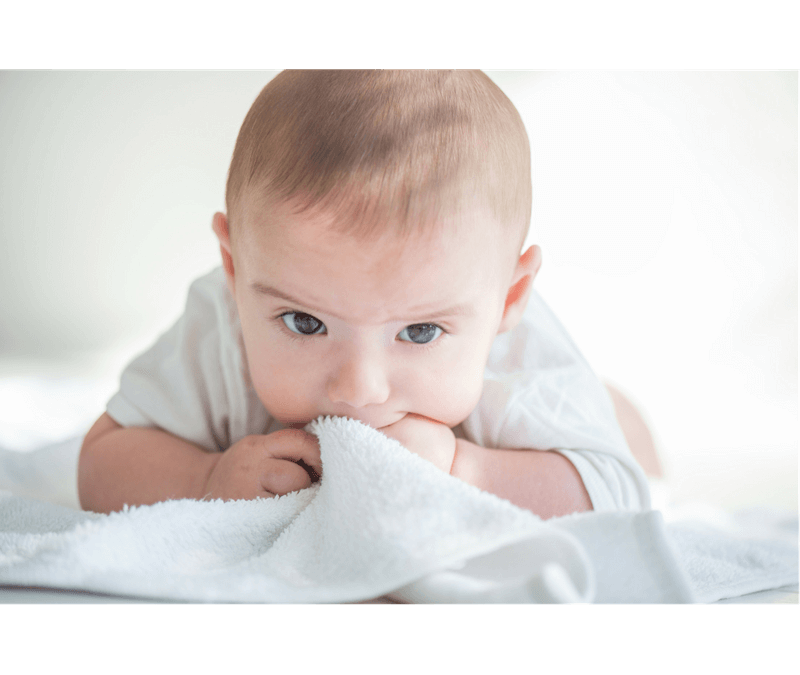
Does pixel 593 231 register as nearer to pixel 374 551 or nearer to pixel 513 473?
pixel 513 473

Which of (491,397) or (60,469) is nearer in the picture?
(491,397)

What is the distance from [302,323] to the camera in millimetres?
654

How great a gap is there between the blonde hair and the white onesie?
0.77 ft

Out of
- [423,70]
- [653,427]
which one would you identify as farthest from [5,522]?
[653,427]

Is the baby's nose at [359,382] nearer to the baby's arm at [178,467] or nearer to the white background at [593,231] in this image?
the baby's arm at [178,467]

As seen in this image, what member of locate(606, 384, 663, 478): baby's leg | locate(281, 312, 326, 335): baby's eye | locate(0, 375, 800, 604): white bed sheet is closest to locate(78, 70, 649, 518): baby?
locate(281, 312, 326, 335): baby's eye

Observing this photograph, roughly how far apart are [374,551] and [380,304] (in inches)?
8.1

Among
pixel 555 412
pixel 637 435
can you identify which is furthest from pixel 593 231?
pixel 555 412

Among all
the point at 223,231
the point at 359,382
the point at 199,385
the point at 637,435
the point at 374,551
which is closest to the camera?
the point at 374,551

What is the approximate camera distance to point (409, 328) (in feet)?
2.11

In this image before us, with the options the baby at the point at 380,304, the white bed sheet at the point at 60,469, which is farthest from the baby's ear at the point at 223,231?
the white bed sheet at the point at 60,469

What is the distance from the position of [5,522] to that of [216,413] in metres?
0.25
